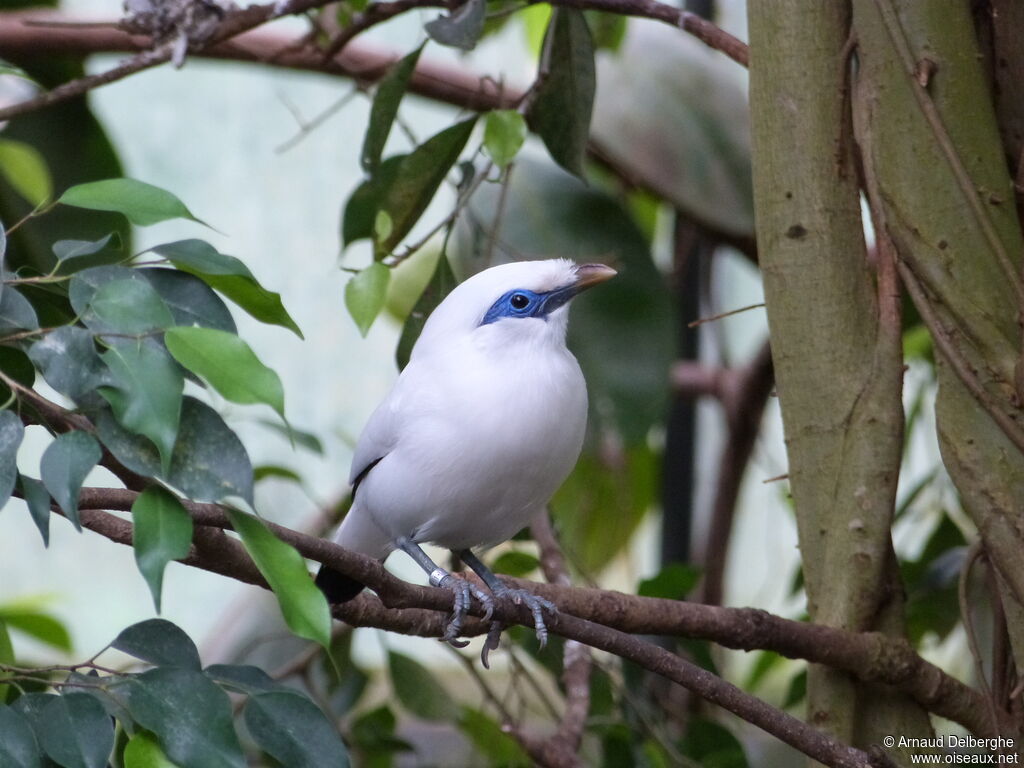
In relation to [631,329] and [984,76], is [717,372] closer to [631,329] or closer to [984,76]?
[631,329]

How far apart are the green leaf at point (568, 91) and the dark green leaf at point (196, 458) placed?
3.10 feet

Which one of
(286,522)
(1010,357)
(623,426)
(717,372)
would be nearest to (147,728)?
(1010,357)

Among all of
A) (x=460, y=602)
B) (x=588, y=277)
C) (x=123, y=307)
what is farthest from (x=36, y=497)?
(x=588, y=277)

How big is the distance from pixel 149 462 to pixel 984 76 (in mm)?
1065

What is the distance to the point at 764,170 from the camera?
1472 mm

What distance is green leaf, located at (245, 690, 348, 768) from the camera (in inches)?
39.4

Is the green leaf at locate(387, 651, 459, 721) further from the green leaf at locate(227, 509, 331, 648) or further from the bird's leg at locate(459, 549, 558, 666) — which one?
the green leaf at locate(227, 509, 331, 648)

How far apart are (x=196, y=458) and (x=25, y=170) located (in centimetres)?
184

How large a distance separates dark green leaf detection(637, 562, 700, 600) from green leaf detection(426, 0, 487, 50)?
0.90 meters

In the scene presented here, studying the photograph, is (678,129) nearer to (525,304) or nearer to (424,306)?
(424,306)

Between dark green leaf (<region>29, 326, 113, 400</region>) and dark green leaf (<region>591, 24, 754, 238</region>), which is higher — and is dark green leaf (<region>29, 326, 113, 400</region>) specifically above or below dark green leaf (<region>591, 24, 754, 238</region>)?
below

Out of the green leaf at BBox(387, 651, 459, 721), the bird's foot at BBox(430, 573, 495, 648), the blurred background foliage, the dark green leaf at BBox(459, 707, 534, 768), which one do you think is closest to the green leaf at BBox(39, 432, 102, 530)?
the blurred background foliage

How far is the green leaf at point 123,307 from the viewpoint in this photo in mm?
891

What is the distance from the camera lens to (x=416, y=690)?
2.16 m
